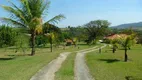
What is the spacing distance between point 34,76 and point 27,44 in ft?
102

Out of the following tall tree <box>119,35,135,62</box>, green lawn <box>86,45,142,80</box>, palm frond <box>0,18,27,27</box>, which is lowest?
green lawn <box>86,45,142,80</box>

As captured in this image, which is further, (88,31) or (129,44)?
(88,31)

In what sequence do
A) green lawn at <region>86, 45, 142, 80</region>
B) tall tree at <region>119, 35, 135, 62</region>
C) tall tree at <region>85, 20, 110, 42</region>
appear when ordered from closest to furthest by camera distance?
1. green lawn at <region>86, 45, 142, 80</region>
2. tall tree at <region>119, 35, 135, 62</region>
3. tall tree at <region>85, 20, 110, 42</region>

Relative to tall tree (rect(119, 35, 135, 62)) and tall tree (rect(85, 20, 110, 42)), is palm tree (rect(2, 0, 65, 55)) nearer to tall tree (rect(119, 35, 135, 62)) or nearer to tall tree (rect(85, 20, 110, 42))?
tall tree (rect(119, 35, 135, 62))

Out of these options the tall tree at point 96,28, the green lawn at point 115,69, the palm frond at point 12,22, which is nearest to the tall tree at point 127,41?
the green lawn at point 115,69

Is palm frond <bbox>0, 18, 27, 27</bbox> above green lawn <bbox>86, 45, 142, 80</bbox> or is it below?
above

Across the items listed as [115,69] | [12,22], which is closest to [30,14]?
[12,22]

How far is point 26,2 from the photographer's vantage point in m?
34.8

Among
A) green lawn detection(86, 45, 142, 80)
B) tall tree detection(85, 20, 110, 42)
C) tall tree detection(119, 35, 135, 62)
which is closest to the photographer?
green lawn detection(86, 45, 142, 80)

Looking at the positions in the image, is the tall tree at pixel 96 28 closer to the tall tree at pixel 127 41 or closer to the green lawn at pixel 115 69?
the tall tree at pixel 127 41

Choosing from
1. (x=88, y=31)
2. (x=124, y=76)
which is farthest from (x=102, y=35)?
(x=124, y=76)

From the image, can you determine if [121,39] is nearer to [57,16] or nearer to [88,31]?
[57,16]

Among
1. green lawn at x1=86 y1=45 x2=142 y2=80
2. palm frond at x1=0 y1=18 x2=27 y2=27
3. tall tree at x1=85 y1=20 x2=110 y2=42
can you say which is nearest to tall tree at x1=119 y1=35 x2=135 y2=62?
green lawn at x1=86 y1=45 x2=142 y2=80

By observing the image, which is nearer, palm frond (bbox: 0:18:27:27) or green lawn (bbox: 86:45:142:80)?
green lawn (bbox: 86:45:142:80)
